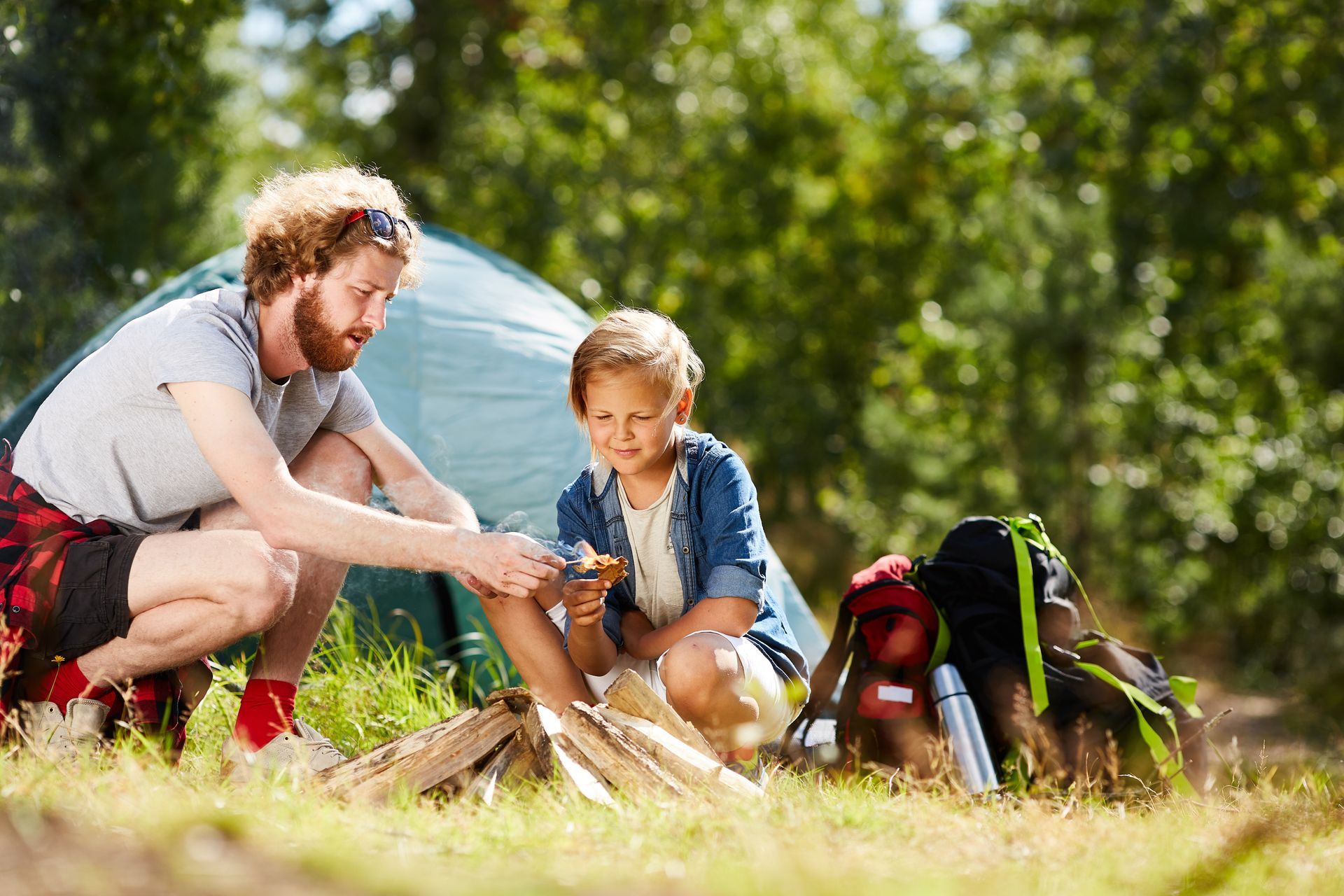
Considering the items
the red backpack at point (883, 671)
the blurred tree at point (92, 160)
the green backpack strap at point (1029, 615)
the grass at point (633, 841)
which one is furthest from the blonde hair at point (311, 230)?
the blurred tree at point (92, 160)

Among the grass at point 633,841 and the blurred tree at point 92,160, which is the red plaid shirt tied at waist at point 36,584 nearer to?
the grass at point 633,841

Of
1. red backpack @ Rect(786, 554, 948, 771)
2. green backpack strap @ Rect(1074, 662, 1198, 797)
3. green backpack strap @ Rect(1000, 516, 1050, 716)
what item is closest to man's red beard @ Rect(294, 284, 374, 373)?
red backpack @ Rect(786, 554, 948, 771)

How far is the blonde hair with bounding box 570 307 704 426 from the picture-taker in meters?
2.68

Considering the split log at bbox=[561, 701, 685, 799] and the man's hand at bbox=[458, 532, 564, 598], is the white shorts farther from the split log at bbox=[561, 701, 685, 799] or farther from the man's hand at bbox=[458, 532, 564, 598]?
the man's hand at bbox=[458, 532, 564, 598]

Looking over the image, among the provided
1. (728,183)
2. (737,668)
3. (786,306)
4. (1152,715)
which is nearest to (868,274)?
(786,306)

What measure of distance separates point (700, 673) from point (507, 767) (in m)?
0.44

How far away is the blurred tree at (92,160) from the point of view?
5.12 m

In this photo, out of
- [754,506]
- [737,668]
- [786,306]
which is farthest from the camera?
[786,306]

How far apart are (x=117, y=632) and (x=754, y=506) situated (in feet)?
4.56

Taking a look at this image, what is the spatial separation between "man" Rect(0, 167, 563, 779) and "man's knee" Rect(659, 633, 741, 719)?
33 cm

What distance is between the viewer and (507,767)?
2.46 meters

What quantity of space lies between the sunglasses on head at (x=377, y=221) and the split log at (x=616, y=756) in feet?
3.64

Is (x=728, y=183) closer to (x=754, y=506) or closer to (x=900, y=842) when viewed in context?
(x=754, y=506)

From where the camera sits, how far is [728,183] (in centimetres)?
958
